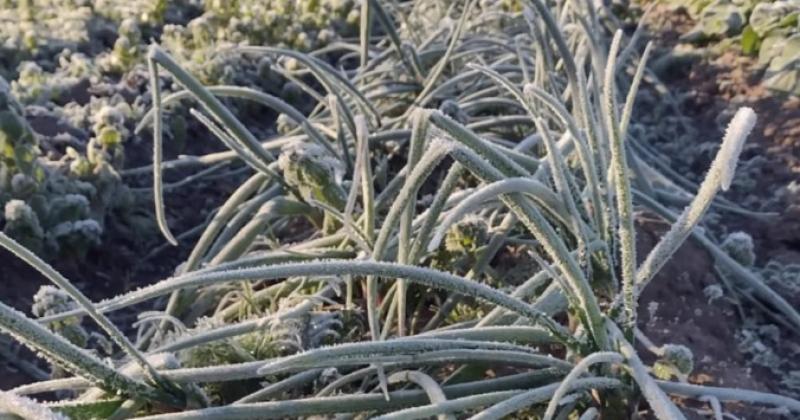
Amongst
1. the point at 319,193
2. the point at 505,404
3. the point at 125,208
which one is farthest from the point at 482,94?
the point at 505,404

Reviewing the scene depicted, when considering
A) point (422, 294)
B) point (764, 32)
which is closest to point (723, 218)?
point (422, 294)

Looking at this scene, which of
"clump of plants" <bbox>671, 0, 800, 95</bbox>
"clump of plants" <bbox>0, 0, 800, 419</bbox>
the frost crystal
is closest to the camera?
the frost crystal

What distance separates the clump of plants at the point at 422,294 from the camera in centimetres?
110

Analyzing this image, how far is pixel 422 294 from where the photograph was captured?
1.57 m

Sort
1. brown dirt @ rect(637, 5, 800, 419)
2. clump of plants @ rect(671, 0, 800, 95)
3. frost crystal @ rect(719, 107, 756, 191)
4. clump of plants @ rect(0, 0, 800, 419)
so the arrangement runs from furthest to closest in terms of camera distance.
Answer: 1. clump of plants @ rect(671, 0, 800, 95)
2. brown dirt @ rect(637, 5, 800, 419)
3. clump of plants @ rect(0, 0, 800, 419)
4. frost crystal @ rect(719, 107, 756, 191)

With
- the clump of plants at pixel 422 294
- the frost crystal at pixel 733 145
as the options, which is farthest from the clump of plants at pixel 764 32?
the frost crystal at pixel 733 145

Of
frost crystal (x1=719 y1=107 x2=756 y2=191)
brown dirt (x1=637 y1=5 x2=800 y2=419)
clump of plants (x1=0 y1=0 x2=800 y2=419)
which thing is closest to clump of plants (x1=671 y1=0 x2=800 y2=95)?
brown dirt (x1=637 y1=5 x2=800 y2=419)

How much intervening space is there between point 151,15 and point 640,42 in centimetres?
159

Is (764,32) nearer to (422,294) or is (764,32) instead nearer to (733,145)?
(422,294)

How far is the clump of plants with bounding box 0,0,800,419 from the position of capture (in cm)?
110

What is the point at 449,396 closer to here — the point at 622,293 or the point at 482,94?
the point at 622,293

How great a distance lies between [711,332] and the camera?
158cm

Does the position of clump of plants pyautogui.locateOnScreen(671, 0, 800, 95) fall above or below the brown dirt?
above

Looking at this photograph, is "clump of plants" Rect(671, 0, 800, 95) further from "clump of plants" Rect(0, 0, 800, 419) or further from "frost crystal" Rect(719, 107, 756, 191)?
"frost crystal" Rect(719, 107, 756, 191)
